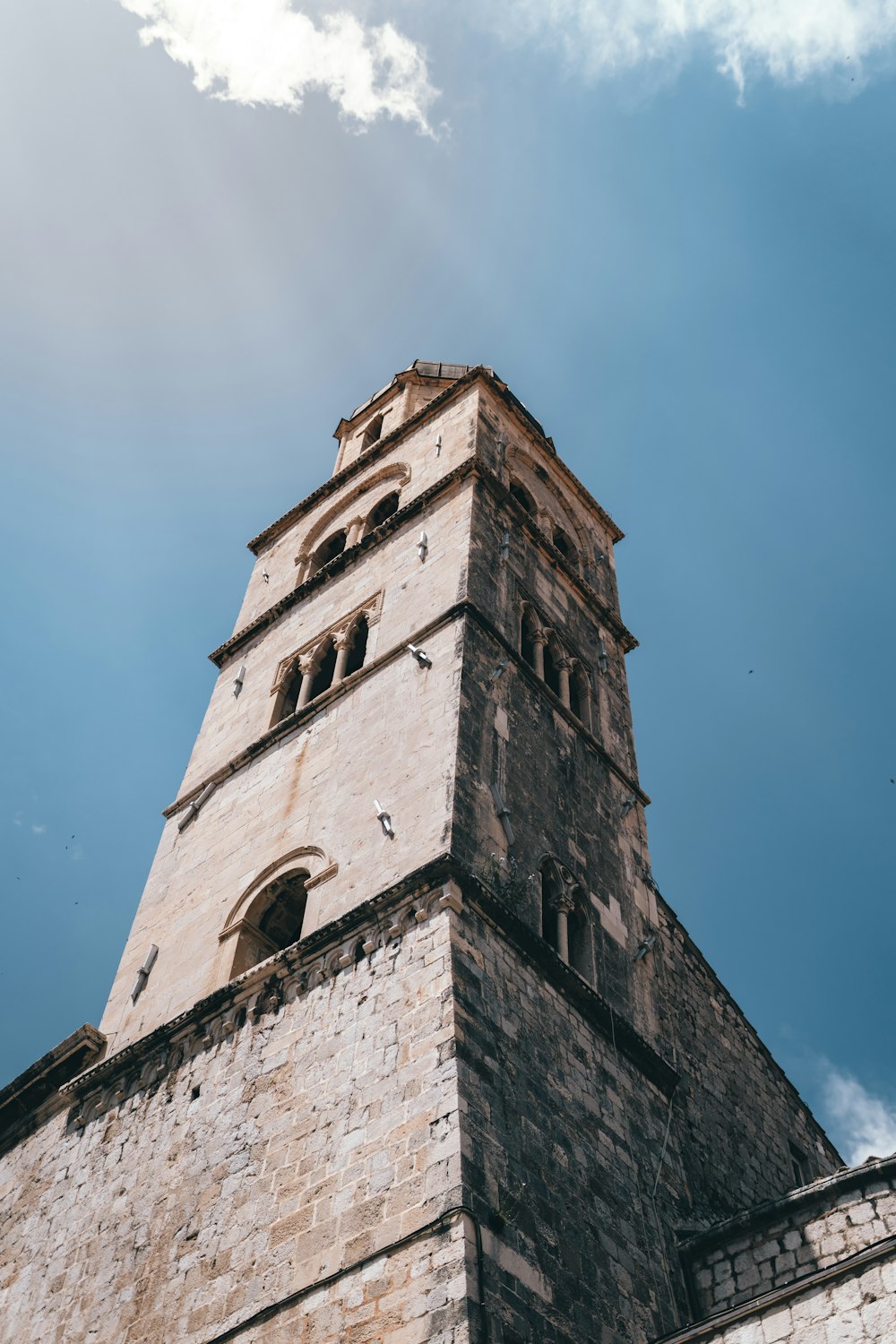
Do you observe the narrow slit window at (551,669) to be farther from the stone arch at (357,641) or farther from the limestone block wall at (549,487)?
the limestone block wall at (549,487)

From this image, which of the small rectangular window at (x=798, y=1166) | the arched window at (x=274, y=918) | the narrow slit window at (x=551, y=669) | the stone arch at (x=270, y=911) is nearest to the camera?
the stone arch at (x=270, y=911)

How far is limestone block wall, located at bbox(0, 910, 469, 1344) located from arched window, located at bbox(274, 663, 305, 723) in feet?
19.9

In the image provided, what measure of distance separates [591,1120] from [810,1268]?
7.26ft

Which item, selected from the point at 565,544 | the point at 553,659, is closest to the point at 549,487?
the point at 565,544

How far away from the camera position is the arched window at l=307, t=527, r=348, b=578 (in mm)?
22516

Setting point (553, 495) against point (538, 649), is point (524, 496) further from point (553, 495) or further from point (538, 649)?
point (538, 649)

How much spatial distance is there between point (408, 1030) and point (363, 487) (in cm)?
1400

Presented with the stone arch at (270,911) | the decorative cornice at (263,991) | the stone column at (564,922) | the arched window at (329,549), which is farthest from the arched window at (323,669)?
the decorative cornice at (263,991)

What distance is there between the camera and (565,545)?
2248cm

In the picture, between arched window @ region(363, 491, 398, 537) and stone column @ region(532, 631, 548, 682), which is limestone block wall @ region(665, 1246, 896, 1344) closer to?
stone column @ region(532, 631, 548, 682)

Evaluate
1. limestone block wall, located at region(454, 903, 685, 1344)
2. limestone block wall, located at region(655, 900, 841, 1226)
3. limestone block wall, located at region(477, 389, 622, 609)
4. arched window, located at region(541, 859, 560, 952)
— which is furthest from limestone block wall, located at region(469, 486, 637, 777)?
limestone block wall, located at region(454, 903, 685, 1344)

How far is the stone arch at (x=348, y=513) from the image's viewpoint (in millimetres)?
22062

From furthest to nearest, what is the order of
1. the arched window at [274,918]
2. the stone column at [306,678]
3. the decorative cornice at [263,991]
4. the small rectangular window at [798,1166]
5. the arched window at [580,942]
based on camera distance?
1. the stone column at [306,678]
2. the small rectangular window at [798,1166]
3. the arched window at [274,918]
4. the arched window at [580,942]
5. the decorative cornice at [263,991]

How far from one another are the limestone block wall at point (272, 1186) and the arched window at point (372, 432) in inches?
622
